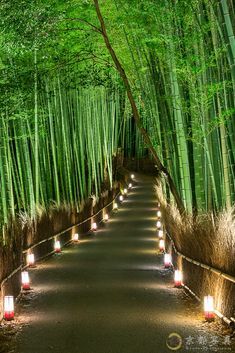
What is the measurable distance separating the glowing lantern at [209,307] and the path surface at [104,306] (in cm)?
15

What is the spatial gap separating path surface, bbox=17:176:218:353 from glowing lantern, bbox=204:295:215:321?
0.15m

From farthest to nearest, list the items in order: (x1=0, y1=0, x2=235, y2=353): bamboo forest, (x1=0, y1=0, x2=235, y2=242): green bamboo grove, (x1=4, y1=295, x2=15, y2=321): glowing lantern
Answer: (x1=0, y1=0, x2=235, y2=242): green bamboo grove
(x1=4, y1=295, x2=15, y2=321): glowing lantern
(x1=0, y1=0, x2=235, y2=353): bamboo forest

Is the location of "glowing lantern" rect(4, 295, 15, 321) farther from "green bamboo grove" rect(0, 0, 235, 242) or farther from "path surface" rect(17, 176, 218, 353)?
"green bamboo grove" rect(0, 0, 235, 242)

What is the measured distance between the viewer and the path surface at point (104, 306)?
5.82 m

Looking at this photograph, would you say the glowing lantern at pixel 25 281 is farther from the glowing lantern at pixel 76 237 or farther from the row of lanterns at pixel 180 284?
the glowing lantern at pixel 76 237

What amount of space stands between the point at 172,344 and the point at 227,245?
49.4 inches

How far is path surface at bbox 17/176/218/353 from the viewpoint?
19.1ft

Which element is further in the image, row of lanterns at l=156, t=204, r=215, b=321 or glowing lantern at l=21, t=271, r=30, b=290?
glowing lantern at l=21, t=271, r=30, b=290

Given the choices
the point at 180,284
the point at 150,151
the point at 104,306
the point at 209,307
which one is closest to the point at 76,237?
the point at 150,151

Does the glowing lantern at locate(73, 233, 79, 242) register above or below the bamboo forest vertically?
below

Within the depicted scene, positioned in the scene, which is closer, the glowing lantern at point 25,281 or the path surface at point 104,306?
the path surface at point 104,306

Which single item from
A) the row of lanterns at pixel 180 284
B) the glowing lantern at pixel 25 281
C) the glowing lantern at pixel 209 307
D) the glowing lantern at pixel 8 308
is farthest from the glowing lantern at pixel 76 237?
the glowing lantern at pixel 209 307

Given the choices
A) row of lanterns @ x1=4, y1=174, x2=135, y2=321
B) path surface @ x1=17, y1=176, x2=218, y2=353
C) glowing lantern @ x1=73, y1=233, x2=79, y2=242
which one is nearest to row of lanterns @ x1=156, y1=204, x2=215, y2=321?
path surface @ x1=17, y1=176, x2=218, y2=353

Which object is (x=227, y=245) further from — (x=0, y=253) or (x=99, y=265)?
(x=99, y=265)
